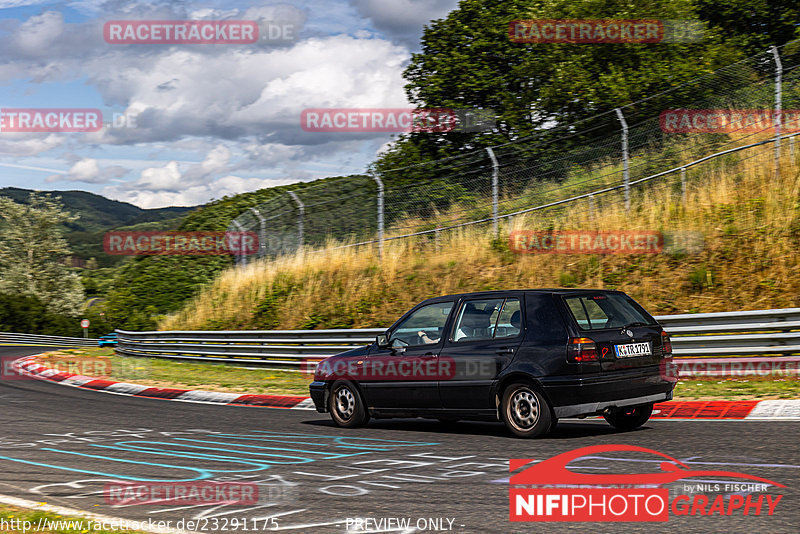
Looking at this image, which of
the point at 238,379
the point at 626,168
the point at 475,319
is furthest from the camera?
the point at 238,379

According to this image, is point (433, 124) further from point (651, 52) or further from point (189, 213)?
point (189, 213)

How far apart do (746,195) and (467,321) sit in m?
9.62

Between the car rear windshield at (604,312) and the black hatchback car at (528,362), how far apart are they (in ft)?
0.04

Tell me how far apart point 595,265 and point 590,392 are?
9353 millimetres

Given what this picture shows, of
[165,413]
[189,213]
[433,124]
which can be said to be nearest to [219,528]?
[165,413]

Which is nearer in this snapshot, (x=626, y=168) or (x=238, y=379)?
(x=626, y=168)

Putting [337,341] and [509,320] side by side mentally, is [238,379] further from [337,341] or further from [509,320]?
[509,320]

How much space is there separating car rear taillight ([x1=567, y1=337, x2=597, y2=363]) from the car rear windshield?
0.23 meters

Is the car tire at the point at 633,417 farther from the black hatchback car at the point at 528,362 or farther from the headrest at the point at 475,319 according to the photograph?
the headrest at the point at 475,319

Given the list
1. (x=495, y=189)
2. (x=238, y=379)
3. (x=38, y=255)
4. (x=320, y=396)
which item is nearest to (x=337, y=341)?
(x=238, y=379)

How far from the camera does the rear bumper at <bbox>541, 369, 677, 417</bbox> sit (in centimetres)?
799
